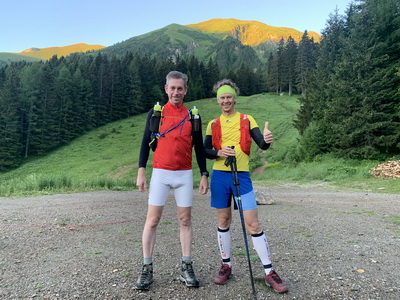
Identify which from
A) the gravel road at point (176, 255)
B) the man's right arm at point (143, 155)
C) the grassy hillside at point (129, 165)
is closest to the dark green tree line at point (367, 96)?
the grassy hillside at point (129, 165)

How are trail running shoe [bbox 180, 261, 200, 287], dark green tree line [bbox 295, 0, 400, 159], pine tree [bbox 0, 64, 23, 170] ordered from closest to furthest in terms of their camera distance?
1. trail running shoe [bbox 180, 261, 200, 287]
2. dark green tree line [bbox 295, 0, 400, 159]
3. pine tree [bbox 0, 64, 23, 170]

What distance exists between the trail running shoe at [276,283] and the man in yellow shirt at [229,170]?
0.04ft

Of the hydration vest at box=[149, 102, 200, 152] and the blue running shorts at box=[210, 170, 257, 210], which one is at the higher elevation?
the hydration vest at box=[149, 102, 200, 152]

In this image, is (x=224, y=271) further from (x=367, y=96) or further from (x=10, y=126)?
(x=10, y=126)

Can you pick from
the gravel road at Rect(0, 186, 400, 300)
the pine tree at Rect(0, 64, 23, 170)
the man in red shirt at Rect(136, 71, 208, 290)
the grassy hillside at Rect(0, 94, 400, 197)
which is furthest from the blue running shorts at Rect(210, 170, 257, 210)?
the pine tree at Rect(0, 64, 23, 170)

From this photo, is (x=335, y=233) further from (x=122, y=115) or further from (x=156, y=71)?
(x=156, y=71)

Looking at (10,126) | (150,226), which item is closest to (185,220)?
(150,226)

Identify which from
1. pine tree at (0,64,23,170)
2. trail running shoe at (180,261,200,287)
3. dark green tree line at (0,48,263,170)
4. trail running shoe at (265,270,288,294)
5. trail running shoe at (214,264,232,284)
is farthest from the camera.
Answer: dark green tree line at (0,48,263,170)

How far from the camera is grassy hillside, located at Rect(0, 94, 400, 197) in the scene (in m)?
13.8

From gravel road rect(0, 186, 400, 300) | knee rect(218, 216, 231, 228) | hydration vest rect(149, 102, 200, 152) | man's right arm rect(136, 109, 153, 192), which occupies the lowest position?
gravel road rect(0, 186, 400, 300)

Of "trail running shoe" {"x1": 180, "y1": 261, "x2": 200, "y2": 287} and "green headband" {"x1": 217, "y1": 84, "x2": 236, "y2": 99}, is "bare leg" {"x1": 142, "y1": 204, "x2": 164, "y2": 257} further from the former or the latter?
"green headband" {"x1": 217, "y1": 84, "x2": 236, "y2": 99}

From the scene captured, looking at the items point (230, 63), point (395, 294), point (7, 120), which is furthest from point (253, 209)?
point (230, 63)

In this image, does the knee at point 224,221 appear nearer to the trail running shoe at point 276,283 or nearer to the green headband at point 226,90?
the trail running shoe at point 276,283

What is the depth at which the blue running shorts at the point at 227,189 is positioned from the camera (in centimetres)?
351
